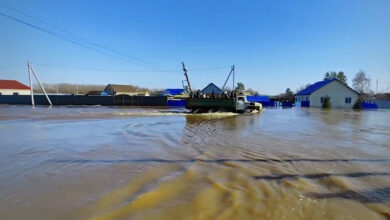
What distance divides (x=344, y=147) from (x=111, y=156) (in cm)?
789

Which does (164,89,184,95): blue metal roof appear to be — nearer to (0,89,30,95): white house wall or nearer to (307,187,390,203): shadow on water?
(0,89,30,95): white house wall

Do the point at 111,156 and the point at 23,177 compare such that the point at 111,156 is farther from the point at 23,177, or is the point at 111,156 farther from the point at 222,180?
the point at 222,180

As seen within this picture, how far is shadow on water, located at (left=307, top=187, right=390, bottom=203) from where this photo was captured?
400cm

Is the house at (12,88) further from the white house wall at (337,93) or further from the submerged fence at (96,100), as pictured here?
the white house wall at (337,93)

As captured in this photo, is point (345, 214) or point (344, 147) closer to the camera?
point (345, 214)

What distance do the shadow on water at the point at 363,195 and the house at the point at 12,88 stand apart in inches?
2718

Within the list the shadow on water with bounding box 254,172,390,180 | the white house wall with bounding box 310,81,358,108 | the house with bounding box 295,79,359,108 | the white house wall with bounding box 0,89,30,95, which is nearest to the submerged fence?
the white house wall with bounding box 0,89,30,95

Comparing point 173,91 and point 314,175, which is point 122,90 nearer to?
point 173,91

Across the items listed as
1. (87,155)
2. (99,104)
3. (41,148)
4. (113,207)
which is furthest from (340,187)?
(99,104)

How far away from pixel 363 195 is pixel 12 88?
7087 cm

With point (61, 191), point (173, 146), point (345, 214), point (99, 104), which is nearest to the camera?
point (345, 214)

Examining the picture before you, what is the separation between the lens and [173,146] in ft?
27.3

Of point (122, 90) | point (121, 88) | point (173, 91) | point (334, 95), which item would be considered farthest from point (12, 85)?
point (334, 95)

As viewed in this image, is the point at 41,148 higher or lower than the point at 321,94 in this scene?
lower
